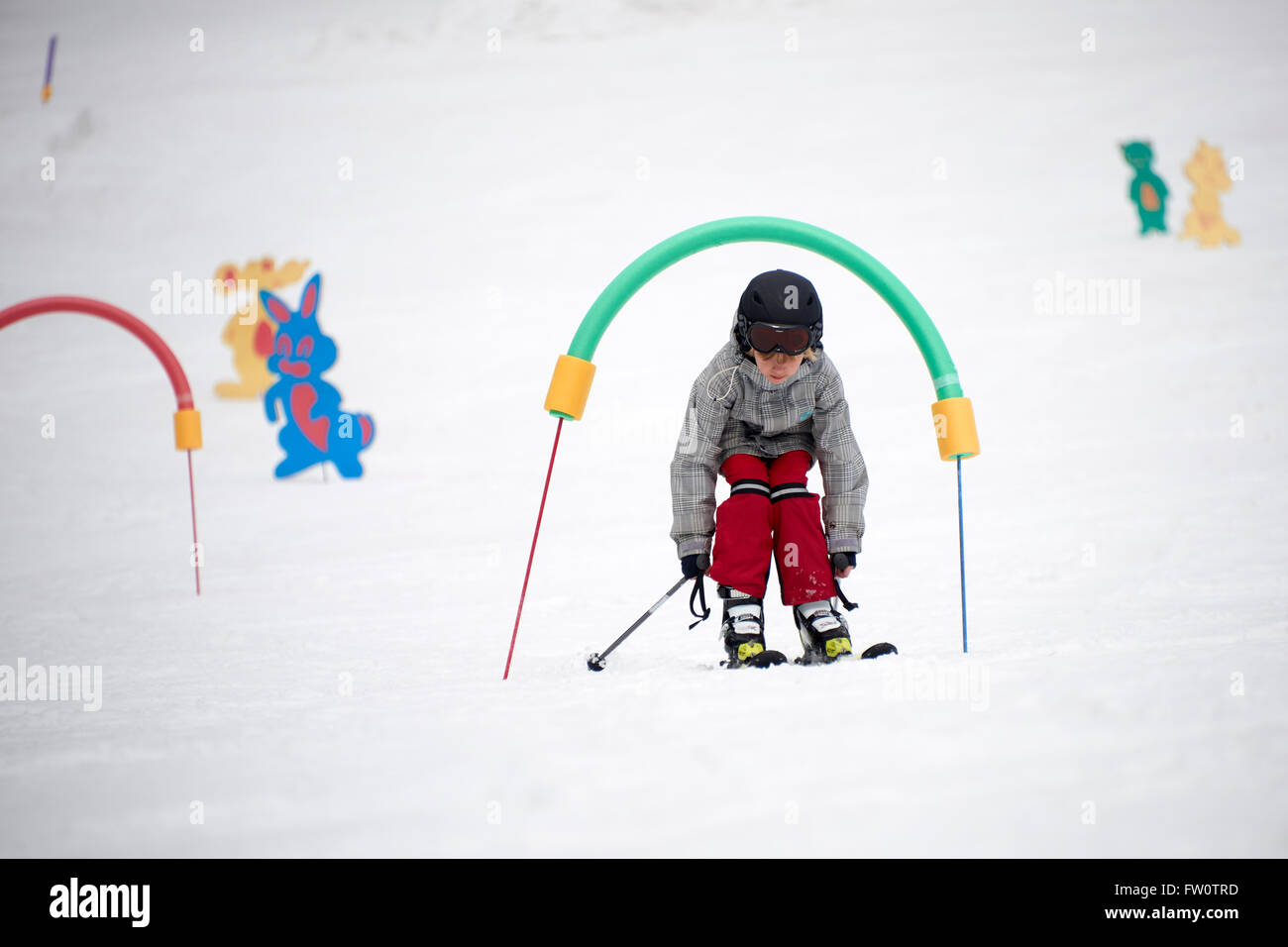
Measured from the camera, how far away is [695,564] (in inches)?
123

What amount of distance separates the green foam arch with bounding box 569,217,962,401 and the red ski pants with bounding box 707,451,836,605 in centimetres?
54

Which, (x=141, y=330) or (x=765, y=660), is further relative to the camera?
(x=141, y=330)

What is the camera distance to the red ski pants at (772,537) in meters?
3.03

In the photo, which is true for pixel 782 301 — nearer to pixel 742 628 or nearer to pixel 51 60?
pixel 742 628

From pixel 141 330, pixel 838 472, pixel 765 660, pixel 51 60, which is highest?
pixel 51 60

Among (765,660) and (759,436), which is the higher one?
(759,436)

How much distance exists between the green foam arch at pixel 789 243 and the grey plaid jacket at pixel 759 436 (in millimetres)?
285

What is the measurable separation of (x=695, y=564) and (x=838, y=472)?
1.77 ft

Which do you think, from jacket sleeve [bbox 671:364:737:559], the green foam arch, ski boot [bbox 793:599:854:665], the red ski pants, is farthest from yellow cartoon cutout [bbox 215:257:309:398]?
ski boot [bbox 793:599:854:665]

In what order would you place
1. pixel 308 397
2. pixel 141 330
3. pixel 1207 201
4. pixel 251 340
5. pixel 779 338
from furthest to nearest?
pixel 1207 201
pixel 251 340
pixel 308 397
pixel 141 330
pixel 779 338

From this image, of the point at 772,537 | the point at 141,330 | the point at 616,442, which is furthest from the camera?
the point at 616,442

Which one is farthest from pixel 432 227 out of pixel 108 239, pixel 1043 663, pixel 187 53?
pixel 1043 663

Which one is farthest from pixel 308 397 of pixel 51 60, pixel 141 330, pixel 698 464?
pixel 51 60

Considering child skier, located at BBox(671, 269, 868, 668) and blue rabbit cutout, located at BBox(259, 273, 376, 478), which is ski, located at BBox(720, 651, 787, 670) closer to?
child skier, located at BBox(671, 269, 868, 668)
